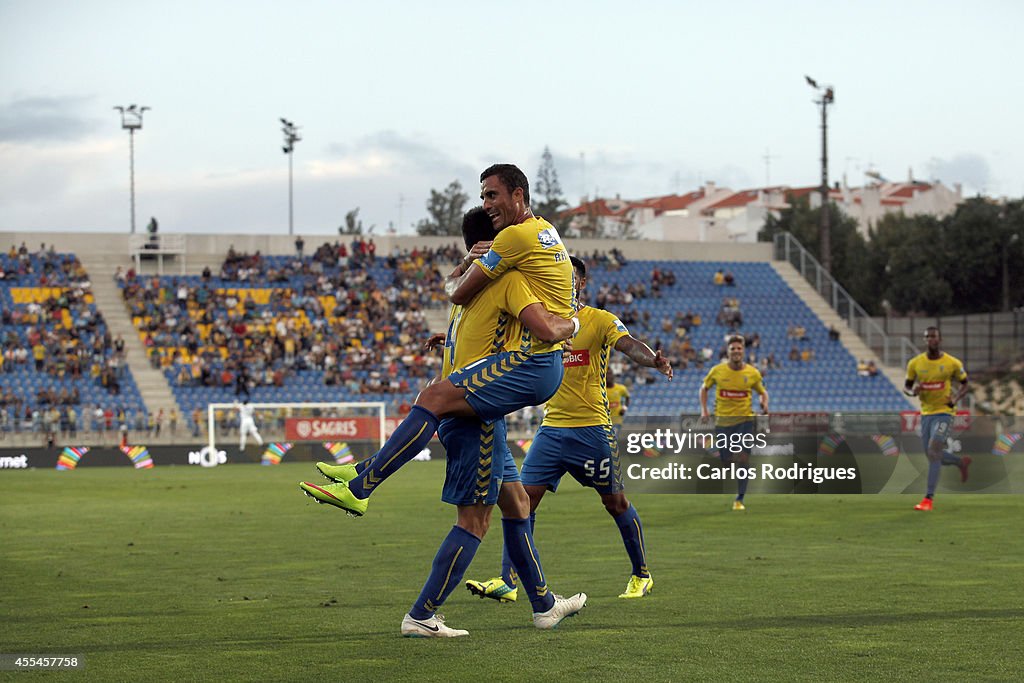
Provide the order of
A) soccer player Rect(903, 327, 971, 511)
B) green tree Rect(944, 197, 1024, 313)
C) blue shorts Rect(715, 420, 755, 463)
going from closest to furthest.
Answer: blue shorts Rect(715, 420, 755, 463) → soccer player Rect(903, 327, 971, 511) → green tree Rect(944, 197, 1024, 313)

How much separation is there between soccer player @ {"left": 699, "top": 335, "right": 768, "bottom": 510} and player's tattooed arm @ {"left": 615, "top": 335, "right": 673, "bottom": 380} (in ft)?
27.3

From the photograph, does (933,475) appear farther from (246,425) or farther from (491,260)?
(246,425)

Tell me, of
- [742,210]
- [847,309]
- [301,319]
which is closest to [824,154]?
[847,309]

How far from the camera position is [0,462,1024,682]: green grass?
264 inches

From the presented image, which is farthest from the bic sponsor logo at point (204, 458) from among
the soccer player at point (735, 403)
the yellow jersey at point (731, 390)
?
the yellow jersey at point (731, 390)

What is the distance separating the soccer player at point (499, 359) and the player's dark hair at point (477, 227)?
0.31 m

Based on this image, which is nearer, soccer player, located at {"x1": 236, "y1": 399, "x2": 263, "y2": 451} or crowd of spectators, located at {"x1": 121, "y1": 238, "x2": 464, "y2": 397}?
soccer player, located at {"x1": 236, "y1": 399, "x2": 263, "y2": 451}

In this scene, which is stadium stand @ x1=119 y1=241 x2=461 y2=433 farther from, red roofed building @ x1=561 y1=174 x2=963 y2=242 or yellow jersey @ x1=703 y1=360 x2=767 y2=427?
red roofed building @ x1=561 y1=174 x2=963 y2=242

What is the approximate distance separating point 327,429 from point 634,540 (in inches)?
1114

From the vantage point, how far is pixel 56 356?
43312 millimetres

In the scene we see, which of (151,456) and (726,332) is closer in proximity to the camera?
(151,456)

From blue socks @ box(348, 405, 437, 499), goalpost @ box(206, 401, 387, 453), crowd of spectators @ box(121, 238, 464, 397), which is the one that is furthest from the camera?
crowd of spectators @ box(121, 238, 464, 397)

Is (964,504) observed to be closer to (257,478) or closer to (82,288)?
(257,478)

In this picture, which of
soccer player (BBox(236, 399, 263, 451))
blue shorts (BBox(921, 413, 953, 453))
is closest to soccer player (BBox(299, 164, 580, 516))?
blue shorts (BBox(921, 413, 953, 453))
